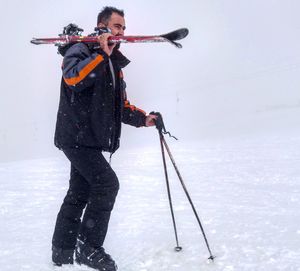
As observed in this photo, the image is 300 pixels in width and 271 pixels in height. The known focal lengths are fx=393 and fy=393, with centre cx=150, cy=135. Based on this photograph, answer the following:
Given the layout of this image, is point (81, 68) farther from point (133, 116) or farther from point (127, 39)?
point (133, 116)

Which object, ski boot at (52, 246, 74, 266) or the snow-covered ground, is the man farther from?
the snow-covered ground

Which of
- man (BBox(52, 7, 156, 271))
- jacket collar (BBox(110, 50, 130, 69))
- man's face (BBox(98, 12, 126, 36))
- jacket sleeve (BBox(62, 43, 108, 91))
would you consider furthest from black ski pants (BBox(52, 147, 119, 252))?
man's face (BBox(98, 12, 126, 36))

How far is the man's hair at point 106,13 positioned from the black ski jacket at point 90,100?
34 cm

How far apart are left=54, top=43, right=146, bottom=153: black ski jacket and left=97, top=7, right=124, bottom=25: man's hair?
342 mm

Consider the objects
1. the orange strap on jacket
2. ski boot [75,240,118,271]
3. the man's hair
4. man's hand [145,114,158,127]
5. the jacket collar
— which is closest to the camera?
the orange strap on jacket

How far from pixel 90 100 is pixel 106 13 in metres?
0.80

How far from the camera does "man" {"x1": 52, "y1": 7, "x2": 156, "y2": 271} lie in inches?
118

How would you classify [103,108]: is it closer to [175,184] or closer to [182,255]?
[182,255]

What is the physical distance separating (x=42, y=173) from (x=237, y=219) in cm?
665

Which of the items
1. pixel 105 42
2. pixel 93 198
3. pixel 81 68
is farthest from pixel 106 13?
pixel 93 198

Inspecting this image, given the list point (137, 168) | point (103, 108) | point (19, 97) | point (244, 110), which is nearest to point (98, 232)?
point (103, 108)

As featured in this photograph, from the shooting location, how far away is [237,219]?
14.1 feet

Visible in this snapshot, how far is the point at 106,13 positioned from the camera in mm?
3318

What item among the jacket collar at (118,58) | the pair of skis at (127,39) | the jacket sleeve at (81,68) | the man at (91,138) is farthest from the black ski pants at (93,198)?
the pair of skis at (127,39)
